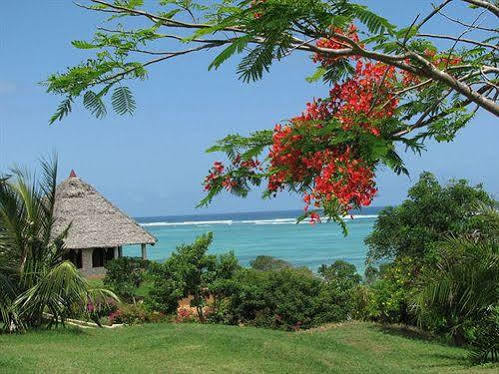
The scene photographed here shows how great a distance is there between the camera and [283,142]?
4.76 metres

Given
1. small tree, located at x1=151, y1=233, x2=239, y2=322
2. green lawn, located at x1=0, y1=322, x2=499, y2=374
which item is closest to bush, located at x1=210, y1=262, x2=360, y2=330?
small tree, located at x1=151, y1=233, x2=239, y2=322

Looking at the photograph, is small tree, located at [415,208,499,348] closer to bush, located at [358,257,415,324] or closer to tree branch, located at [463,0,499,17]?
tree branch, located at [463,0,499,17]

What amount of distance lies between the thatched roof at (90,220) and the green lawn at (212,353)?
12.6 m

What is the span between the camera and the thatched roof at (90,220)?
81.1 feet

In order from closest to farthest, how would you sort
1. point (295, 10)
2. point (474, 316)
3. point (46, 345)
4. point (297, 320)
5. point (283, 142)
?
point (295, 10)
point (283, 142)
point (474, 316)
point (46, 345)
point (297, 320)

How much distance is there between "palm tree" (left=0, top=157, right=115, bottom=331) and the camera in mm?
11461

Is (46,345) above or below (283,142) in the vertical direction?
below

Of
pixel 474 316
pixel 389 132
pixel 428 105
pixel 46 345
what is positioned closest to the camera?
pixel 389 132

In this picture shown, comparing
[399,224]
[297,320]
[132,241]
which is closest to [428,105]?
[297,320]

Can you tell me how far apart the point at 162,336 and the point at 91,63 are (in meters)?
6.38

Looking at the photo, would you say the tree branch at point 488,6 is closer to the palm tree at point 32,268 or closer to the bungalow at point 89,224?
the palm tree at point 32,268

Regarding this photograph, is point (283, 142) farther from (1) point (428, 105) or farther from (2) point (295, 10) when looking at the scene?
(1) point (428, 105)

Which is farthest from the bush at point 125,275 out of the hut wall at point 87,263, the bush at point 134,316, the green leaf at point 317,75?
the green leaf at point 317,75

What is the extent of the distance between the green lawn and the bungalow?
1259 centimetres
